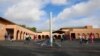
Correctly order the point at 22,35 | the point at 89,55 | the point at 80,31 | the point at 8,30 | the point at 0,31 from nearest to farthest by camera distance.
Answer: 1. the point at 89,55
2. the point at 0,31
3. the point at 8,30
4. the point at 22,35
5. the point at 80,31

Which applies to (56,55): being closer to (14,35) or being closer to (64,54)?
(64,54)

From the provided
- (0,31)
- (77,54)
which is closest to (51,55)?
(77,54)

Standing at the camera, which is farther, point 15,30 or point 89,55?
point 15,30

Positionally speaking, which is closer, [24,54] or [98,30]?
[24,54]

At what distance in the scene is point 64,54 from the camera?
18.6m

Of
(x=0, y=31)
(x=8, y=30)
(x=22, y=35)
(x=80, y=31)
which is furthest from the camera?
(x=80, y=31)

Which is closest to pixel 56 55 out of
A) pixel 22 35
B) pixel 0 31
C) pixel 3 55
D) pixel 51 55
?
pixel 51 55

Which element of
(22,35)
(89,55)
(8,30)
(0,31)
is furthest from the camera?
(22,35)

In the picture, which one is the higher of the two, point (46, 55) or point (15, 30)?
point (15, 30)

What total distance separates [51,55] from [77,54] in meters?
2.05

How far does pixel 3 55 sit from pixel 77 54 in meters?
5.49

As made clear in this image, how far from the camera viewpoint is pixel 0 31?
215 feet

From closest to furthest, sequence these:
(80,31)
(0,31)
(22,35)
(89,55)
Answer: (89,55)
(0,31)
(22,35)
(80,31)

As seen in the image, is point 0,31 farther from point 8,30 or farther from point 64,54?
point 64,54
